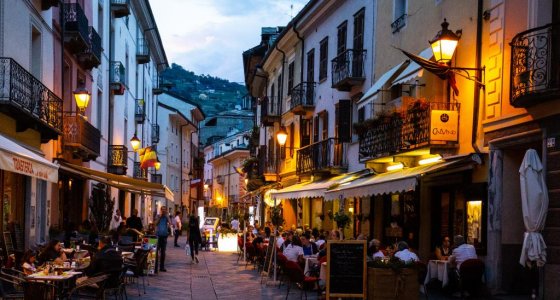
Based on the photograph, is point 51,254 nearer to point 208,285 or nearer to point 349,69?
point 208,285

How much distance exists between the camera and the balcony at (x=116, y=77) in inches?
1211

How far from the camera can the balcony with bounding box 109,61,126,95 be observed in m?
30.8

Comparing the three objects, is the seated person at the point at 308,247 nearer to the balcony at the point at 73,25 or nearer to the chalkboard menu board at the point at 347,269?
the chalkboard menu board at the point at 347,269

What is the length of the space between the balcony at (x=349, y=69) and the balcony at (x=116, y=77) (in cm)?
1064

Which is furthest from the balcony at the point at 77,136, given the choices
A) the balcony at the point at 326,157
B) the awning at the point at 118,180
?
the balcony at the point at 326,157

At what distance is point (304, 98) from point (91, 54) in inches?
403

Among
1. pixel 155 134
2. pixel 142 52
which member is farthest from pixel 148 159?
pixel 155 134

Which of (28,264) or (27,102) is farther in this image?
(27,102)

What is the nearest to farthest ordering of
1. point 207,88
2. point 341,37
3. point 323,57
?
point 341,37 < point 323,57 < point 207,88

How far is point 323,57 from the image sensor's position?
94.0 feet

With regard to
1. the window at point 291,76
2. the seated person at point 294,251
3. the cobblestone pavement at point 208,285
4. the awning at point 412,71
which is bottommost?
the cobblestone pavement at point 208,285

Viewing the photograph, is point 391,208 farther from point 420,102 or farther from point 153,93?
point 153,93

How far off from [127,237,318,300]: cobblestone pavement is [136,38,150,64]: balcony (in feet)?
59.5

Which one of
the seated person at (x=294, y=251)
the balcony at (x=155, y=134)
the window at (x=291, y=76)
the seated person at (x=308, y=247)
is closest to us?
the seated person at (x=294, y=251)
